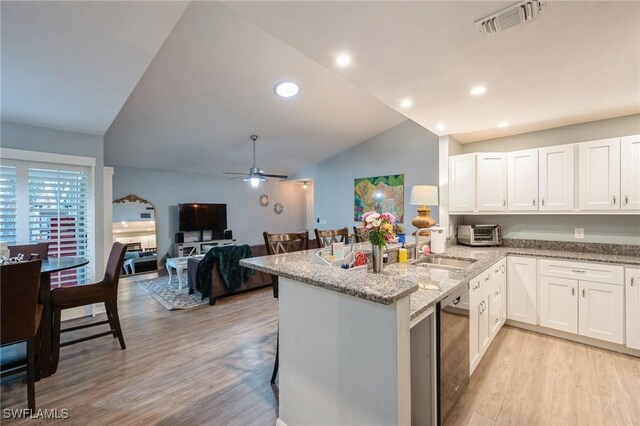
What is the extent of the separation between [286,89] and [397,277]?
3328mm

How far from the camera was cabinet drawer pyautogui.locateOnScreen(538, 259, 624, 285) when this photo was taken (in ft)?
8.43

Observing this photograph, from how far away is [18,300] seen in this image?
1873mm

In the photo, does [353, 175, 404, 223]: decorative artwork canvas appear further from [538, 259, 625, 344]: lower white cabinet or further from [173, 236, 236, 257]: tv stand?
[173, 236, 236, 257]: tv stand

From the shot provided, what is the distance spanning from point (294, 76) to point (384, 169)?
304 centimetres

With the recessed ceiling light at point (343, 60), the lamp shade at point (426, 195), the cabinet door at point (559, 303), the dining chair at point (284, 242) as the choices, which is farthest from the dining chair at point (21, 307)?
the cabinet door at point (559, 303)

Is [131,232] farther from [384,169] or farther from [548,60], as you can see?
[548,60]

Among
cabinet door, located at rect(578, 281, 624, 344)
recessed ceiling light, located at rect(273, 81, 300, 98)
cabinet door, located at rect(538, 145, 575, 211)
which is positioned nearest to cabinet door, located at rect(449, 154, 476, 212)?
cabinet door, located at rect(538, 145, 575, 211)

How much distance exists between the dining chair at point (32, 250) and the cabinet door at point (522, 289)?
5139 mm

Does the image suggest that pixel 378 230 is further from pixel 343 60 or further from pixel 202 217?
pixel 202 217

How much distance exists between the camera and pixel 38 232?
10.8 ft

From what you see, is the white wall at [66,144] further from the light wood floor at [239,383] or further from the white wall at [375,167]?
the white wall at [375,167]

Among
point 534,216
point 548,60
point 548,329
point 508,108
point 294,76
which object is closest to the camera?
point 548,60

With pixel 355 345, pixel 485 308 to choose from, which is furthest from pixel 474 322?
pixel 355 345

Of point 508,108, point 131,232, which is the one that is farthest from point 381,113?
point 131,232
